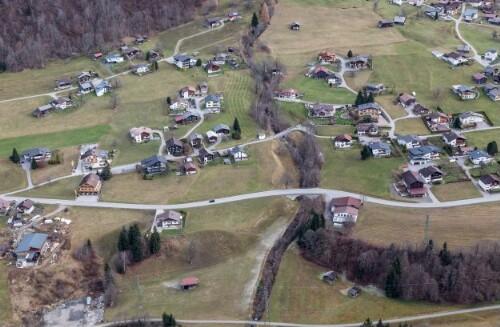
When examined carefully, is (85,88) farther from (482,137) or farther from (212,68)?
(482,137)

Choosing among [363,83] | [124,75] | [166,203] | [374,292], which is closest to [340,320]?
[374,292]

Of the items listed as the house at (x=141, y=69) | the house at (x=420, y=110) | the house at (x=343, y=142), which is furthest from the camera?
the house at (x=141, y=69)

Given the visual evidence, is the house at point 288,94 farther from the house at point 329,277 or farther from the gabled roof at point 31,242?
the gabled roof at point 31,242

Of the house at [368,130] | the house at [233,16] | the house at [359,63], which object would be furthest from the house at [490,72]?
the house at [233,16]

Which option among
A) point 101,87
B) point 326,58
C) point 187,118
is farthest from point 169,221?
point 326,58

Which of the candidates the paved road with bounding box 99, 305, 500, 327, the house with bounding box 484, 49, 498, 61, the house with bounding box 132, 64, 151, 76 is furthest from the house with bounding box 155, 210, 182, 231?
the house with bounding box 484, 49, 498, 61

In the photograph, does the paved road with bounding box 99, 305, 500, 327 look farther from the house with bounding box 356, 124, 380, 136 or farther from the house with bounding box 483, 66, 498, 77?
the house with bounding box 483, 66, 498, 77

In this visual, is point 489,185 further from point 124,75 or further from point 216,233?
point 124,75
